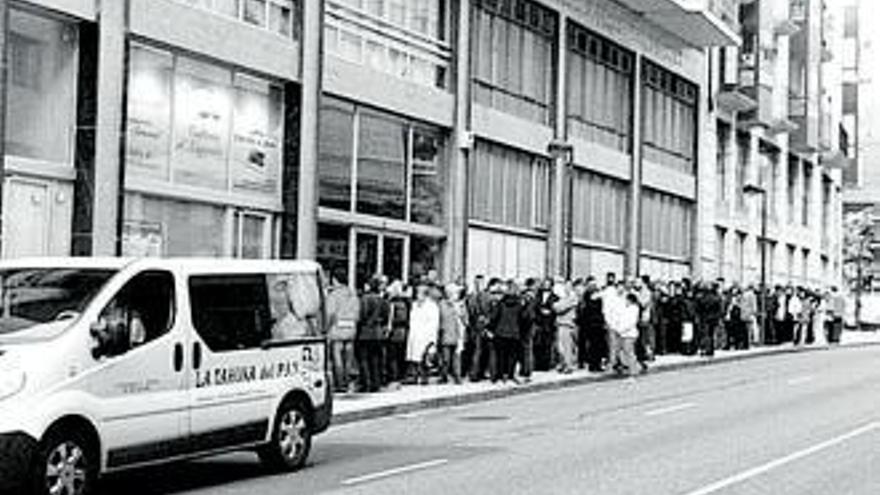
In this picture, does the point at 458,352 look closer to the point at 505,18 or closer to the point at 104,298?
the point at 505,18

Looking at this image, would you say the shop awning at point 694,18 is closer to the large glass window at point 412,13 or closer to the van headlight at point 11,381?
the large glass window at point 412,13

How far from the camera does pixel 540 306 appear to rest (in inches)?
1141

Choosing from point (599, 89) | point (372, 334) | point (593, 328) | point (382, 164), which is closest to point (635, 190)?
point (599, 89)

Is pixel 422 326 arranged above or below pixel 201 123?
below

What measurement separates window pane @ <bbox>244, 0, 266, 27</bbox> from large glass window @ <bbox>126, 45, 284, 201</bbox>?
92 cm

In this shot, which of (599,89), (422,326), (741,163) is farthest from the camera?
(741,163)

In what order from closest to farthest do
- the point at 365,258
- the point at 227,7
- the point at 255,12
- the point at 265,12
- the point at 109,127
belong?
1. the point at 109,127
2. the point at 227,7
3. the point at 255,12
4. the point at 265,12
5. the point at 365,258

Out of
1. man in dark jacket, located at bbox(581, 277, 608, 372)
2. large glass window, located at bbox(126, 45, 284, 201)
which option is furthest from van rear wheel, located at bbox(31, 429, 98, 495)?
man in dark jacket, located at bbox(581, 277, 608, 372)

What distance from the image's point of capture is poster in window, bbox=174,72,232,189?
24.5 metres

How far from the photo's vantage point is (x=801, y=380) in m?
31.2

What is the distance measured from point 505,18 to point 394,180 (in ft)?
22.0

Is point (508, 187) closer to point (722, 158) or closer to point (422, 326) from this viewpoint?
point (422, 326)

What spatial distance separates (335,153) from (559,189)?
1152cm

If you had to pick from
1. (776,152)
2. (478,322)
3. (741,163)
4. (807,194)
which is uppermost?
(776,152)
